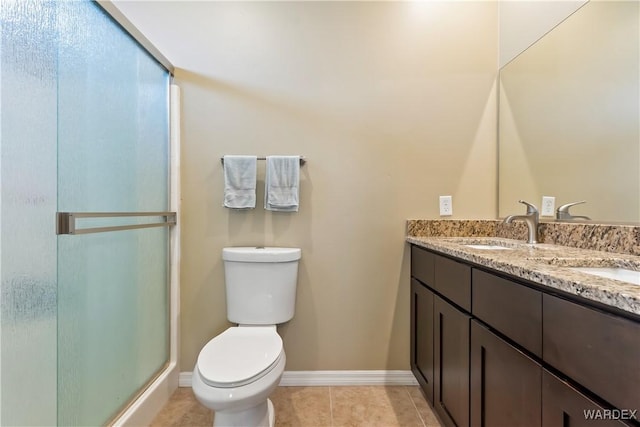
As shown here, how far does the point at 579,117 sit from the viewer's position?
1317 mm

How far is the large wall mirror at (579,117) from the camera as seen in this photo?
1116 millimetres

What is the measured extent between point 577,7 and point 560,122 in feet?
1.63

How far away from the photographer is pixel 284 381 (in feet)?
5.67

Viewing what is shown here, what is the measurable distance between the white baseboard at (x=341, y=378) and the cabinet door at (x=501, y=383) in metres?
0.74

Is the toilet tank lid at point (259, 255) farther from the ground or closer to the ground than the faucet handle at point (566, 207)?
closer to the ground

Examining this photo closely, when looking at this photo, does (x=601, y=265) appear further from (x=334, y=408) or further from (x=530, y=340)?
(x=334, y=408)

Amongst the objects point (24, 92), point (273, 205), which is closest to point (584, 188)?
point (273, 205)

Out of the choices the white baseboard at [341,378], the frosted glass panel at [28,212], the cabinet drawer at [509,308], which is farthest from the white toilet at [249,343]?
the cabinet drawer at [509,308]

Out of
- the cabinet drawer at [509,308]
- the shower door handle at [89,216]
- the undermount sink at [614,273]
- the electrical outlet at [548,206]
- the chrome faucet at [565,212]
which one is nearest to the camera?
the cabinet drawer at [509,308]

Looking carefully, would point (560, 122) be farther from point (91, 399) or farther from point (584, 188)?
point (91, 399)

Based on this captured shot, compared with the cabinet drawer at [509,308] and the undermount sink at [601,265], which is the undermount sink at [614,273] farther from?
the cabinet drawer at [509,308]

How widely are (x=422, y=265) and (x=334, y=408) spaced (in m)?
0.85

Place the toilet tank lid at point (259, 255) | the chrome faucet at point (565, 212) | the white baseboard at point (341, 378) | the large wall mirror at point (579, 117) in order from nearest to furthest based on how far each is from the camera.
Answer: the large wall mirror at point (579, 117) → the chrome faucet at point (565, 212) → the toilet tank lid at point (259, 255) → the white baseboard at point (341, 378)

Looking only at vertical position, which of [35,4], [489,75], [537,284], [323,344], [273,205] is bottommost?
[323,344]
